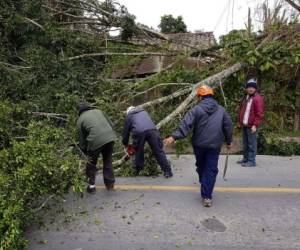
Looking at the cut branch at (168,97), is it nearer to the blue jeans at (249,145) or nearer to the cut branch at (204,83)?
the cut branch at (204,83)

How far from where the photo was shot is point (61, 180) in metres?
5.41

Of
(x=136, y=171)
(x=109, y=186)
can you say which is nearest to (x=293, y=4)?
(x=136, y=171)

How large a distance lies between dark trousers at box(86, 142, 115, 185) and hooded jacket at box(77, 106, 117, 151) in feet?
0.39

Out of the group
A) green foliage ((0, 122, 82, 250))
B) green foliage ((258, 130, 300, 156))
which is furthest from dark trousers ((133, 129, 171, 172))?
green foliage ((258, 130, 300, 156))

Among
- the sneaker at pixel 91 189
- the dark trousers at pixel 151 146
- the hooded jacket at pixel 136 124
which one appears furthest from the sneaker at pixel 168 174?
the sneaker at pixel 91 189

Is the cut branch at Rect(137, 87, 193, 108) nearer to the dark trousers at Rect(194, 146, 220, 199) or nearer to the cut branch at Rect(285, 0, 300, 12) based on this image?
the dark trousers at Rect(194, 146, 220, 199)

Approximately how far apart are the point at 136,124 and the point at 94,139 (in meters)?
0.95

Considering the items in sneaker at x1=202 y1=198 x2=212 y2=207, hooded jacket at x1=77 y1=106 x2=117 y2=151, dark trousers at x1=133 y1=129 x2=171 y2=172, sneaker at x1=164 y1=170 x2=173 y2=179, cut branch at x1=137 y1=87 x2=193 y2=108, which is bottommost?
sneaker at x1=202 y1=198 x2=212 y2=207

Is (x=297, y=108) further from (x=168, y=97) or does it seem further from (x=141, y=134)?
(x=141, y=134)

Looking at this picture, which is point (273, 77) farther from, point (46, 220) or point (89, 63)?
point (46, 220)

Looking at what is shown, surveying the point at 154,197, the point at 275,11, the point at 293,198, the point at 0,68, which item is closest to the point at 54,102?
the point at 0,68

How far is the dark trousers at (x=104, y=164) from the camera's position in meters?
6.41

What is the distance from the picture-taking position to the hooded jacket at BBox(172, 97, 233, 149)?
577 cm

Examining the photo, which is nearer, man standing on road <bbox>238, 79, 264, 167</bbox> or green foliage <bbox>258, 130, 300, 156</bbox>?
man standing on road <bbox>238, 79, 264, 167</bbox>
